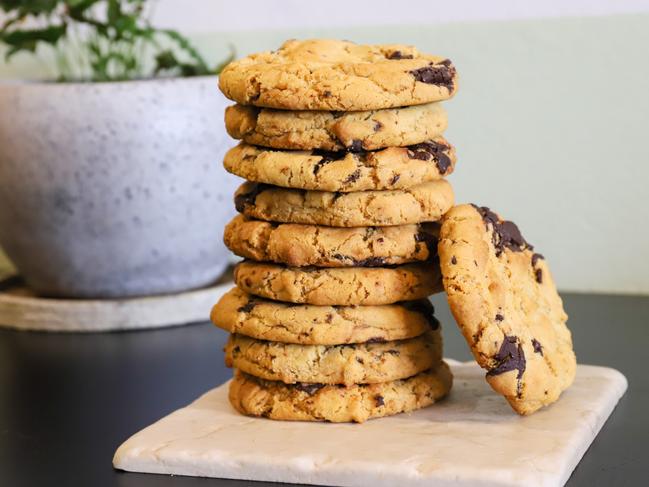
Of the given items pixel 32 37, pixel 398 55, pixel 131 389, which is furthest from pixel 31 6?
pixel 398 55

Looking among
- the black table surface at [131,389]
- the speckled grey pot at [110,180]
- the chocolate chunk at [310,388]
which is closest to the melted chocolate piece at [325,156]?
the chocolate chunk at [310,388]

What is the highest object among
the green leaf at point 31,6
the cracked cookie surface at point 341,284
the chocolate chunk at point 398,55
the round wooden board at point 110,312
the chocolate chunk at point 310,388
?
the green leaf at point 31,6

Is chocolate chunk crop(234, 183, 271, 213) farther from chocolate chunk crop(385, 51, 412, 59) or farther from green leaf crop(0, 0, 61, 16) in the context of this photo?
green leaf crop(0, 0, 61, 16)

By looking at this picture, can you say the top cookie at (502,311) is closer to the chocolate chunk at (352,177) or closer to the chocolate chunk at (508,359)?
the chocolate chunk at (508,359)

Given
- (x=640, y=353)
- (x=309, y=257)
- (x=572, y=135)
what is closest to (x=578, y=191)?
(x=572, y=135)

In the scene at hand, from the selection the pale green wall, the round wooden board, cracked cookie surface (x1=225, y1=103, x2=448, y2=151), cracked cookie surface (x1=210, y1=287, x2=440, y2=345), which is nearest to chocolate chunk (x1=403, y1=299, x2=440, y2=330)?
cracked cookie surface (x1=210, y1=287, x2=440, y2=345)

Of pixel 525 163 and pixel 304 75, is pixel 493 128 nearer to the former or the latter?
pixel 525 163

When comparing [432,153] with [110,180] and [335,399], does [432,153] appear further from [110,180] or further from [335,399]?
[110,180]
